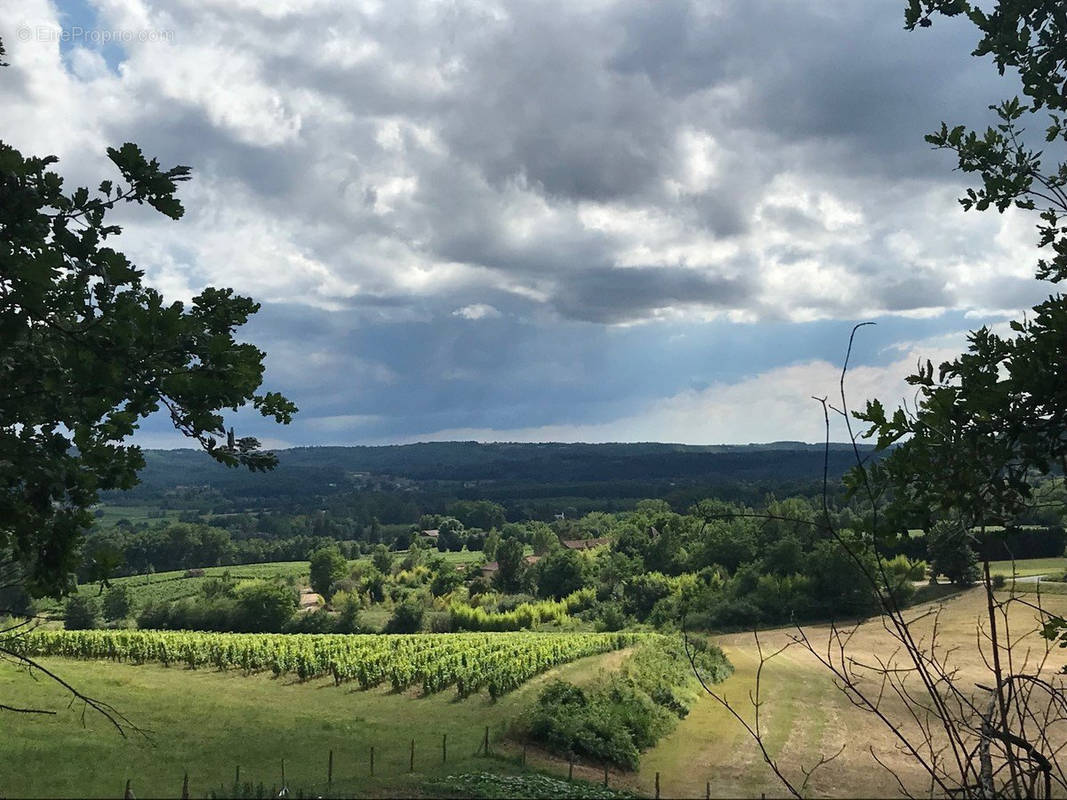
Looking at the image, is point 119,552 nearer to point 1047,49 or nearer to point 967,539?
point 967,539

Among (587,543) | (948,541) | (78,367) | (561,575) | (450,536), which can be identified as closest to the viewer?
(948,541)

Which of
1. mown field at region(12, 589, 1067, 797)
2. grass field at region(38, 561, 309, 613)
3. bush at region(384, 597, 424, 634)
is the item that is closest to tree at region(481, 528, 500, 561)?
grass field at region(38, 561, 309, 613)

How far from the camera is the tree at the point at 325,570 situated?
94.2 metres

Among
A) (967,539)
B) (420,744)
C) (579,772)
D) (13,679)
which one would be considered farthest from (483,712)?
(967,539)

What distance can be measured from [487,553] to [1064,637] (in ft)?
415

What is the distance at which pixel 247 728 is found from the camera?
2941cm

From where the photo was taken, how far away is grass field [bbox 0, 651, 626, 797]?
2038 cm

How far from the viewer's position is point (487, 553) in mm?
128250

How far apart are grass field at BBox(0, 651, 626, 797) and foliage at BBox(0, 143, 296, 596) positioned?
6039 mm

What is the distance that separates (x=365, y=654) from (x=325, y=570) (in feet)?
173

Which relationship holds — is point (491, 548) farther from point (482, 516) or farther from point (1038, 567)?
point (1038, 567)

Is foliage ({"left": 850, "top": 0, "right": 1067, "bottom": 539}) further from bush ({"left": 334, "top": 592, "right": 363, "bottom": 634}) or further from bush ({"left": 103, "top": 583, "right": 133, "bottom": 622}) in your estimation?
bush ({"left": 103, "top": 583, "right": 133, "bottom": 622})

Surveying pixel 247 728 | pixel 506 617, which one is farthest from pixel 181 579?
pixel 247 728

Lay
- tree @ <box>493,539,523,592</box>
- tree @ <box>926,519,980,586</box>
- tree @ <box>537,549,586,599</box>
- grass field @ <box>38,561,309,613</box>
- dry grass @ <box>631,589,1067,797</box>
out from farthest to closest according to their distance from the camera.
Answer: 1. tree @ <box>493,539,523,592</box>
2. grass field @ <box>38,561,309,613</box>
3. tree @ <box>537,549,586,599</box>
4. dry grass @ <box>631,589,1067,797</box>
5. tree @ <box>926,519,980,586</box>
